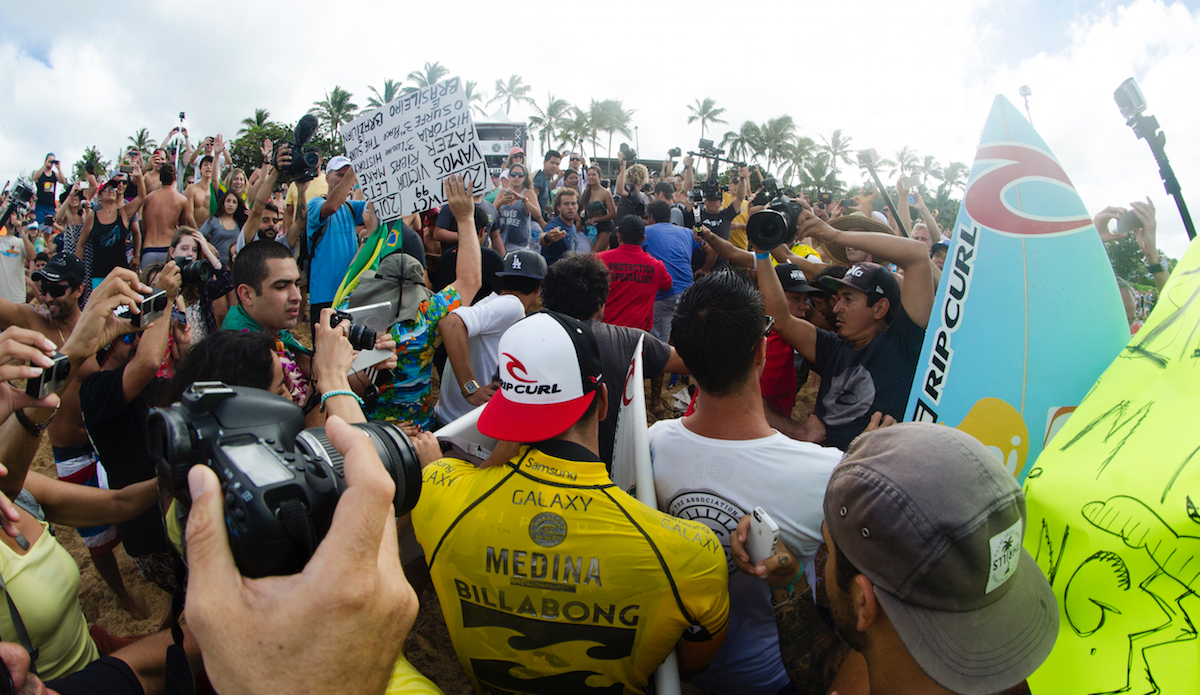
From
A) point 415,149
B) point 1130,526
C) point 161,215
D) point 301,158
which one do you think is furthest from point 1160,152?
point 161,215

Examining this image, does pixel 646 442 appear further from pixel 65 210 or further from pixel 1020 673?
pixel 65 210

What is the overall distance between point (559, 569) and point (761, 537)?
0.56 meters

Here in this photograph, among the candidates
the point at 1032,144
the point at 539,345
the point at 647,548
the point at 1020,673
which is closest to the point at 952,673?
the point at 1020,673

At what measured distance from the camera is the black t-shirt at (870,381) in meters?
2.98

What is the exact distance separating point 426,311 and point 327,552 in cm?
286

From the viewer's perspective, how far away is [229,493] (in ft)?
2.92

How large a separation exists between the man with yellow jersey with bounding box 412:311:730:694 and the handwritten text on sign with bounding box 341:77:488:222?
3.01 meters

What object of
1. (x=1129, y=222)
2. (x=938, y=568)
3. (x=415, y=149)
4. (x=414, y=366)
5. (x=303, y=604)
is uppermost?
(x=415, y=149)

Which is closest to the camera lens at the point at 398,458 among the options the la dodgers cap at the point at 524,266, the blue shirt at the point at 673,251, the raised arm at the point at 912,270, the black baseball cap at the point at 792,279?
the la dodgers cap at the point at 524,266

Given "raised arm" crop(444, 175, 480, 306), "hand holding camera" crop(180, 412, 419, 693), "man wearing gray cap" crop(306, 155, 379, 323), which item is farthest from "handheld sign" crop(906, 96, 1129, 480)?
"man wearing gray cap" crop(306, 155, 379, 323)

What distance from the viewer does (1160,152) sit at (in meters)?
2.62

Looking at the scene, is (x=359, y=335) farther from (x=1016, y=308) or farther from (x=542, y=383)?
(x=1016, y=308)

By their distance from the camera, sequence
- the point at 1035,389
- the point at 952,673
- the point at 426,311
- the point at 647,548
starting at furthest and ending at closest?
1. the point at 426,311
2. the point at 1035,389
3. the point at 647,548
4. the point at 952,673

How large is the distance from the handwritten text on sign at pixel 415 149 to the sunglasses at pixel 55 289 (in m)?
2.03
